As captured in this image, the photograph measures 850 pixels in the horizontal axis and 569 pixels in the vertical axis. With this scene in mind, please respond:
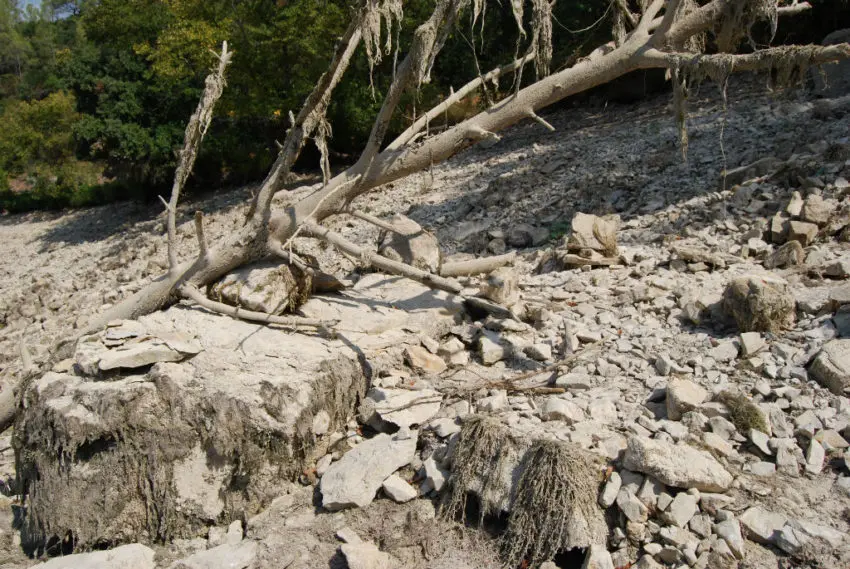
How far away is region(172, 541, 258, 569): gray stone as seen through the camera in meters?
3.19

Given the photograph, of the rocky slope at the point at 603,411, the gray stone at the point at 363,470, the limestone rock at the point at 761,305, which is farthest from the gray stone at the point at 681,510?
the limestone rock at the point at 761,305

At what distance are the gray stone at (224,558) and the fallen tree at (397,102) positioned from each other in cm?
162

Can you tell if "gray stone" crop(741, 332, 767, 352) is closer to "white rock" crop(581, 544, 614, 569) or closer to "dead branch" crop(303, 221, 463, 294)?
"white rock" crop(581, 544, 614, 569)

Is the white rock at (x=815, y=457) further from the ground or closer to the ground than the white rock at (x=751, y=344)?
closer to the ground

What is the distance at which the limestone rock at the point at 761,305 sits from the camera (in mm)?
4039

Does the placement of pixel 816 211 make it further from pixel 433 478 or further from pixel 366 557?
pixel 366 557

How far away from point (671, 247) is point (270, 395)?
374 cm

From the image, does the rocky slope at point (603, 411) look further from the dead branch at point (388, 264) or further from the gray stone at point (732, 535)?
the dead branch at point (388, 264)

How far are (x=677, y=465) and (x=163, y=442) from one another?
2796 millimetres

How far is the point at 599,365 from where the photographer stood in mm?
4078

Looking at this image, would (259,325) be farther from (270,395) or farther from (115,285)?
(115,285)

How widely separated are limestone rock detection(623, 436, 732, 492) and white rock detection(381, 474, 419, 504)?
116cm

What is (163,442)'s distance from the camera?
360cm

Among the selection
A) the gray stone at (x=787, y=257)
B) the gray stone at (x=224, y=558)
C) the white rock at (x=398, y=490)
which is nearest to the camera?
the gray stone at (x=224, y=558)
